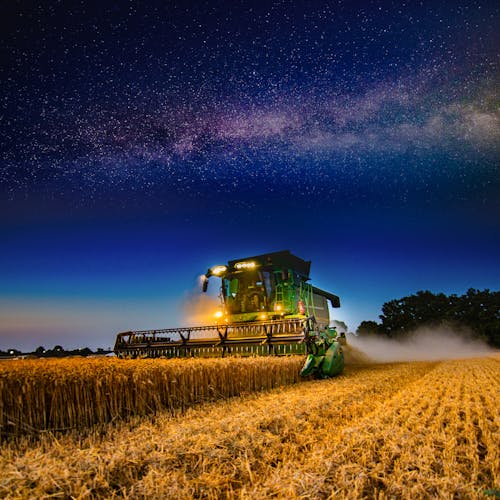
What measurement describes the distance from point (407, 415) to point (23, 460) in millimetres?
4586

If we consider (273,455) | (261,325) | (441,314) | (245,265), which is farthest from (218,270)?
(441,314)

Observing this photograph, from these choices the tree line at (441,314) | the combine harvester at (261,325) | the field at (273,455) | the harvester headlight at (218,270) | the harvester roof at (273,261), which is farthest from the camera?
the tree line at (441,314)

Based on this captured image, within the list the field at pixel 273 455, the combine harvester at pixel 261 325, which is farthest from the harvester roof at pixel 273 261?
the field at pixel 273 455

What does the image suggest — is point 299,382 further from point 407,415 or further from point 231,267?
point 231,267

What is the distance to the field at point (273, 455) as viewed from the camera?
2.66 meters

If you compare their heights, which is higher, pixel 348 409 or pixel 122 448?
pixel 122 448

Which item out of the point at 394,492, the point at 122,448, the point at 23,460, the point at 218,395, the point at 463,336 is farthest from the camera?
the point at 463,336

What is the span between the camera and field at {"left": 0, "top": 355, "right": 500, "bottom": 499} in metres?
2.66

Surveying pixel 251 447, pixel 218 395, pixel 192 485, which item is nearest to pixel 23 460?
pixel 192 485

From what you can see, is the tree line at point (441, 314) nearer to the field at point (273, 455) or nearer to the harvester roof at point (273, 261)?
the harvester roof at point (273, 261)

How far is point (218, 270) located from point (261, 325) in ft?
11.9

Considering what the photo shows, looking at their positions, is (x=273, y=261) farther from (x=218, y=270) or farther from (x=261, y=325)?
(x=261, y=325)

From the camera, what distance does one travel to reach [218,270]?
13477 millimetres

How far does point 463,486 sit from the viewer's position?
2.76 metres
